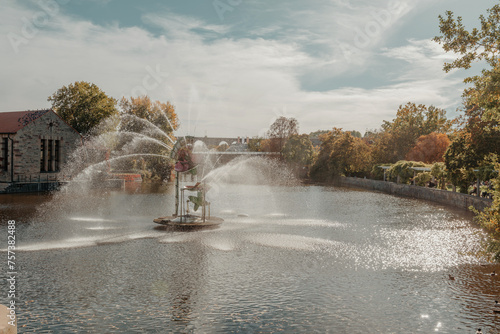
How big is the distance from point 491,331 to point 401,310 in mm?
2102

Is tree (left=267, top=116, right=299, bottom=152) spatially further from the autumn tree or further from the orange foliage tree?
the orange foliage tree

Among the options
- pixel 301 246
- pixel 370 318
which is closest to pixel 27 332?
pixel 370 318

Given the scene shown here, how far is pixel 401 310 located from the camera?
11.3 metres

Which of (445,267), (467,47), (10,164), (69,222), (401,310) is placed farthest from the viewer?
(10,164)

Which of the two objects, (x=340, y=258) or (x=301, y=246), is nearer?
(x=340, y=258)

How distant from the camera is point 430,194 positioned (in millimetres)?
50219

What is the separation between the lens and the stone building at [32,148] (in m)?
50.3

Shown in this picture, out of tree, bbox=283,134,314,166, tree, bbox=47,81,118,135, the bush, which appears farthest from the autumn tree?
tree, bbox=47,81,118,135

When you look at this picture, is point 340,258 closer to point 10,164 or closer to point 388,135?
point 10,164

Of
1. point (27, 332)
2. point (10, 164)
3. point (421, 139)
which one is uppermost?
point (421, 139)

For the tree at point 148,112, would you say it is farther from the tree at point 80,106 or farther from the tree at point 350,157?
the tree at point 350,157

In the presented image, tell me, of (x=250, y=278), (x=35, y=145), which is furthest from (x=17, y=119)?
(x=250, y=278)

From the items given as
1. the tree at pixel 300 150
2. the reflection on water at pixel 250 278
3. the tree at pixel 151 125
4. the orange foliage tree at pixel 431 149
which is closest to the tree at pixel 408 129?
the orange foliage tree at pixel 431 149

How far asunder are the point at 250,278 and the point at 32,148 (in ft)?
155
